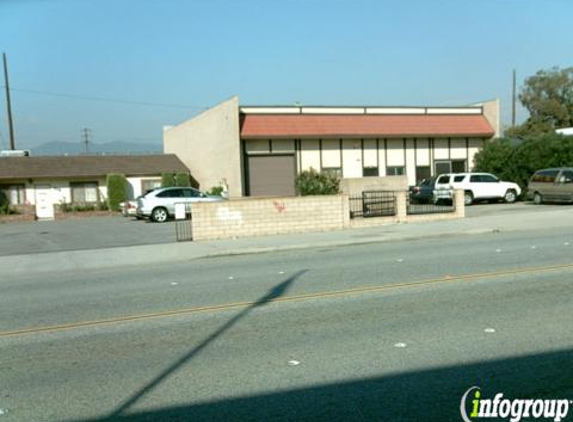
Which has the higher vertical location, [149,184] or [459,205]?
[149,184]

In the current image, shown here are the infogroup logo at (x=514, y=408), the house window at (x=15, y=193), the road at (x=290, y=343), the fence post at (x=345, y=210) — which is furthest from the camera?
the house window at (x=15, y=193)

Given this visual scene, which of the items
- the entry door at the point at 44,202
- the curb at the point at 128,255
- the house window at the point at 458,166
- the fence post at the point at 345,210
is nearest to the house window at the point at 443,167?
the house window at the point at 458,166

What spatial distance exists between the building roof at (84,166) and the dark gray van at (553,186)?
24.0 metres

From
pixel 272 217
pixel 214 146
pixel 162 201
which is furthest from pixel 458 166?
pixel 272 217

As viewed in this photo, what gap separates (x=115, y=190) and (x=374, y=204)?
75.1ft

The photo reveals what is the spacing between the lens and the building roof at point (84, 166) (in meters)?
40.4

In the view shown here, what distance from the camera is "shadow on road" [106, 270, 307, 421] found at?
4.81m

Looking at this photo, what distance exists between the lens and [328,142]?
38.1m

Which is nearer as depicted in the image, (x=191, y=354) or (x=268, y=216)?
(x=191, y=354)

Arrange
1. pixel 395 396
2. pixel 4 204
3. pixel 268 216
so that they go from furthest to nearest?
pixel 4 204 → pixel 268 216 → pixel 395 396

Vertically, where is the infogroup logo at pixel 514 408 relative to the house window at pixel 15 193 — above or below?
below

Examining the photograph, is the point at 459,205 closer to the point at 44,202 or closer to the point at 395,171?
the point at 395,171

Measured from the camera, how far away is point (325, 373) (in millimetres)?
5383

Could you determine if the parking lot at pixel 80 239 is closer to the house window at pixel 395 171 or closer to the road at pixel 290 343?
the road at pixel 290 343
